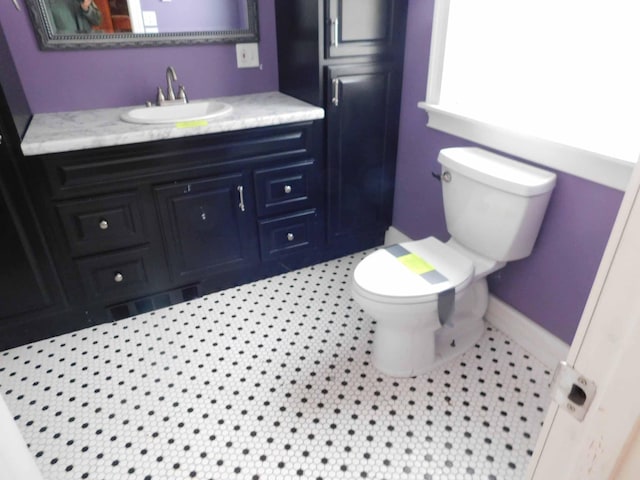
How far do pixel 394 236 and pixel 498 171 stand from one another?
104 centimetres

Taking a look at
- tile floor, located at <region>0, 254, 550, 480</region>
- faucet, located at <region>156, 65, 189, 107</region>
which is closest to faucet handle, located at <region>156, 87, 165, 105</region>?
faucet, located at <region>156, 65, 189, 107</region>

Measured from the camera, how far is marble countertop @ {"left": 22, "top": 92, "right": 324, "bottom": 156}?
1667 mm

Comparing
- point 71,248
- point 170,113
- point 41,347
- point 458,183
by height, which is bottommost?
point 41,347

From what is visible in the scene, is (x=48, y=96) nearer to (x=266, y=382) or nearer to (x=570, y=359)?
(x=266, y=382)

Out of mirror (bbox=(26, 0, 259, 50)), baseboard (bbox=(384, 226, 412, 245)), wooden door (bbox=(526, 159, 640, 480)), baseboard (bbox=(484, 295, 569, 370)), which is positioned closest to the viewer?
Result: wooden door (bbox=(526, 159, 640, 480))

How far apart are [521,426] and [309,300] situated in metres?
1.08

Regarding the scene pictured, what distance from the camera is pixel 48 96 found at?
1986 mm

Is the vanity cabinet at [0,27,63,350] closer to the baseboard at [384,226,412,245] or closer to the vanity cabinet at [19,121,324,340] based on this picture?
the vanity cabinet at [19,121,324,340]

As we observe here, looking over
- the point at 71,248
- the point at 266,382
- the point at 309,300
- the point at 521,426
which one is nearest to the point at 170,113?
the point at 71,248

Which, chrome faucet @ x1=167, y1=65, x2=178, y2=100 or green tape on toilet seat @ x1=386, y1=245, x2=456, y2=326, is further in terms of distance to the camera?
chrome faucet @ x1=167, y1=65, x2=178, y2=100

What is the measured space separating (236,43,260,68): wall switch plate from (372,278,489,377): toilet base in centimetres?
153

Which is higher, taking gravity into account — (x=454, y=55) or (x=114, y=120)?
(x=454, y=55)

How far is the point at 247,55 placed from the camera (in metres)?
2.28

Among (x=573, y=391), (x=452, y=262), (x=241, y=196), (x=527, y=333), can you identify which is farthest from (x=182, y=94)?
(x=573, y=391)
